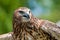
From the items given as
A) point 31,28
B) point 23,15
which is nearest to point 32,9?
point 31,28

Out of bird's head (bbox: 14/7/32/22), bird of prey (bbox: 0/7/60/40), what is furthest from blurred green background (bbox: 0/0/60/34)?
bird's head (bbox: 14/7/32/22)

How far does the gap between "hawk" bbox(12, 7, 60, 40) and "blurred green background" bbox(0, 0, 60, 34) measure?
3.46ft

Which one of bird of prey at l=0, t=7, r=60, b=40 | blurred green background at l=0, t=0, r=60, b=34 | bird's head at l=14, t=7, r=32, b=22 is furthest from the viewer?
blurred green background at l=0, t=0, r=60, b=34

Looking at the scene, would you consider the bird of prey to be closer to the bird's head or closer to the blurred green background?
the bird's head

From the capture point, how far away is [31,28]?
4449 mm

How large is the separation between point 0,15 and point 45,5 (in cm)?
203

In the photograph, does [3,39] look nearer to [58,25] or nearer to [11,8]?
[58,25]

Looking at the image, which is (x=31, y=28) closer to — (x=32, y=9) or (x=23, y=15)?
(x=23, y=15)

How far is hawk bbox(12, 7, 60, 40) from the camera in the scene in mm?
4301

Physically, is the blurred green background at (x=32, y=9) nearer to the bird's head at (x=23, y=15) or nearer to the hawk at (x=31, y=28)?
the hawk at (x=31, y=28)

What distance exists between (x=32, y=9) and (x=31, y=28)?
2998 millimetres

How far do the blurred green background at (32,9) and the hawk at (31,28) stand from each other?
1053 mm

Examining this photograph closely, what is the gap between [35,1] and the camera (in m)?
7.78

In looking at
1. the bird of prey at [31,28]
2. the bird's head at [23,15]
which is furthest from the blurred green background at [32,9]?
the bird's head at [23,15]
